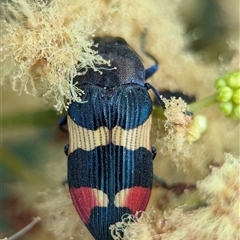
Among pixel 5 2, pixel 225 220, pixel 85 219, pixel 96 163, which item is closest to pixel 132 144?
pixel 96 163

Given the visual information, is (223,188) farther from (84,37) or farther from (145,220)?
(84,37)

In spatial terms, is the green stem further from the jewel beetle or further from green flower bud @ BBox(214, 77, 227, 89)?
the jewel beetle

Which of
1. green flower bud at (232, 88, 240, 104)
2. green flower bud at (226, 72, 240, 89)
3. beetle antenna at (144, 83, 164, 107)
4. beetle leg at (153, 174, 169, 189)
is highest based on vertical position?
beetle antenna at (144, 83, 164, 107)

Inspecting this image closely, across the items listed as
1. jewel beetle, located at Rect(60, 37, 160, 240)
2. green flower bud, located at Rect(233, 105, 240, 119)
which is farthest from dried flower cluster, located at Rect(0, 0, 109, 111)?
green flower bud, located at Rect(233, 105, 240, 119)

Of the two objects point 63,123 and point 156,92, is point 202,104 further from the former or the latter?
point 63,123

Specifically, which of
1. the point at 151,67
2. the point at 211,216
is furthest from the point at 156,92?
the point at 211,216

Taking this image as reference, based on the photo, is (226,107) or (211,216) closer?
(211,216)
